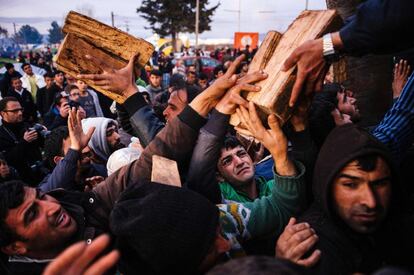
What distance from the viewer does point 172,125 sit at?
185 cm

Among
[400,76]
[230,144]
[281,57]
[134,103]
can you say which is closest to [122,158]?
[134,103]

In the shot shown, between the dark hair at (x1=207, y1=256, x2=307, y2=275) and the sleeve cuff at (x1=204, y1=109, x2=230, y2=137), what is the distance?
3.44 ft

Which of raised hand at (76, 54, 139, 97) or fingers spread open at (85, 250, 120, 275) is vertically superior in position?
raised hand at (76, 54, 139, 97)

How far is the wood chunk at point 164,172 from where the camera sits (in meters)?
1.59

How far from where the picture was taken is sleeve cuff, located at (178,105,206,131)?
1.83m

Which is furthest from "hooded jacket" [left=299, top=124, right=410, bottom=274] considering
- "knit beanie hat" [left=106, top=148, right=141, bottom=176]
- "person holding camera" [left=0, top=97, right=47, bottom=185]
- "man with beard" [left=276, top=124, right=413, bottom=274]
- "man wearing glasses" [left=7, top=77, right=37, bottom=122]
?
"man wearing glasses" [left=7, top=77, right=37, bottom=122]

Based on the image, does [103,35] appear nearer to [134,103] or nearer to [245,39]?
[134,103]

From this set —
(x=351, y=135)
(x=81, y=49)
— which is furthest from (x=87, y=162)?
(x=351, y=135)

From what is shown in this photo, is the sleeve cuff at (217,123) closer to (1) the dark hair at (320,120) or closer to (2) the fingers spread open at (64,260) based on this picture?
(1) the dark hair at (320,120)

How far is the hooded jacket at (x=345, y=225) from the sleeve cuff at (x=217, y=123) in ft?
1.73

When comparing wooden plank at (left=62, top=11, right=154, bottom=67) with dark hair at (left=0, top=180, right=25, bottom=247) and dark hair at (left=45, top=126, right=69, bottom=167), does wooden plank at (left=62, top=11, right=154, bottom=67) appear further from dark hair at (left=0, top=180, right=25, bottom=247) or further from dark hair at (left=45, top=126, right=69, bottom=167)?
dark hair at (left=45, top=126, right=69, bottom=167)

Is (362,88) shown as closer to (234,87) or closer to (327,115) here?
(327,115)

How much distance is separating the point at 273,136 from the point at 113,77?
1.04 metres

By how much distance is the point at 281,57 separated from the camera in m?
1.56
